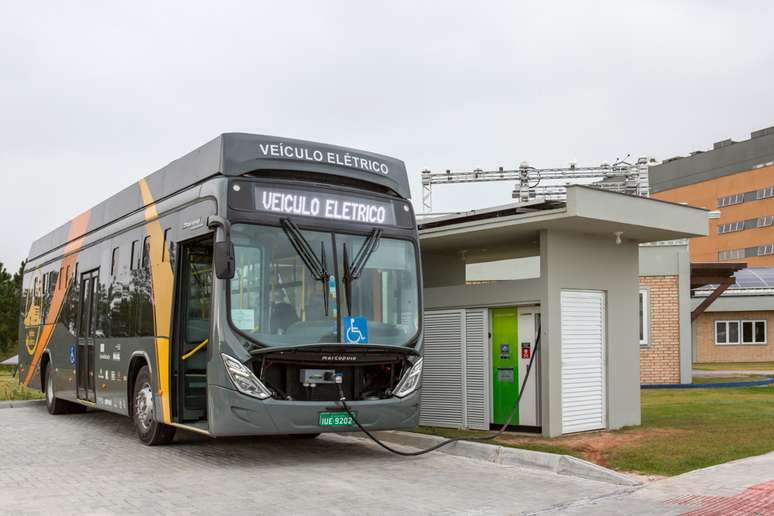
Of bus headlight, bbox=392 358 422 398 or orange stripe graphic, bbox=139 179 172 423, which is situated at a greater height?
orange stripe graphic, bbox=139 179 172 423

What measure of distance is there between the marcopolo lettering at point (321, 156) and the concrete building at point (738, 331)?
124 feet

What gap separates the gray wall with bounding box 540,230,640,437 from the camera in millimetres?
12164

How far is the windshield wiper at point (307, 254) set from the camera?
9.88 metres

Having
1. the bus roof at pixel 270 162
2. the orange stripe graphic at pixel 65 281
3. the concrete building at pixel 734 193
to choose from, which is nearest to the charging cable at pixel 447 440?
the bus roof at pixel 270 162

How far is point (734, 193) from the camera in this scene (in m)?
77.9

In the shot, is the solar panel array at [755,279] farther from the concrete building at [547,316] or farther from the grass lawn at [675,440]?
the concrete building at [547,316]

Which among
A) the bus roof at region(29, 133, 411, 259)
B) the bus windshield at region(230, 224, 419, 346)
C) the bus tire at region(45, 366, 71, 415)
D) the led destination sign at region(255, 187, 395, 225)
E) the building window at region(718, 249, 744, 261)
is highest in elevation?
the building window at region(718, 249, 744, 261)

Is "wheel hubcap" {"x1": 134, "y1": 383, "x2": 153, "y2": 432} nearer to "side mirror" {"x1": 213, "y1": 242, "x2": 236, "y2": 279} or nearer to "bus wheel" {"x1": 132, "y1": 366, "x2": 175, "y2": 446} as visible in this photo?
"bus wheel" {"x1": 132, "y1": 366, "x2": 175, "y2": 446}

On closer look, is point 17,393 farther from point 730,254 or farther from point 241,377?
point 730,254

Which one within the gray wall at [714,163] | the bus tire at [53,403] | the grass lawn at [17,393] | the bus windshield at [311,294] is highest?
the gray wall at [714,163]

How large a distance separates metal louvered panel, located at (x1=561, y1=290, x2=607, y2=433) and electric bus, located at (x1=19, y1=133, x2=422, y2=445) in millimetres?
2935

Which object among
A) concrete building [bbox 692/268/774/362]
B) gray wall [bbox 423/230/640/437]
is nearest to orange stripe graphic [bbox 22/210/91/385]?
gray wall [bbox 423/230/640/437]

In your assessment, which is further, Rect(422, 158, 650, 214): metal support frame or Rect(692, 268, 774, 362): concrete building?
Rect(692, 268, 774, 362): concrete building

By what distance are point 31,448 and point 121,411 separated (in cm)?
130
